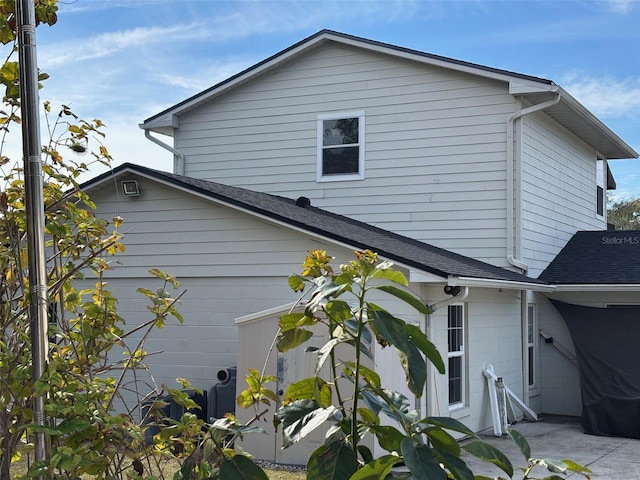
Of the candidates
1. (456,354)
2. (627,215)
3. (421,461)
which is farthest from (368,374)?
(627,215)

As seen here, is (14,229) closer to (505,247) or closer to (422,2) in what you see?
(422,2)

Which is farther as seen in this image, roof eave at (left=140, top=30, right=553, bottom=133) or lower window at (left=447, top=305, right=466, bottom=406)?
roof eave at (left=140, top=30, right=553, bottom=133)

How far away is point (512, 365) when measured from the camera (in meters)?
14.3

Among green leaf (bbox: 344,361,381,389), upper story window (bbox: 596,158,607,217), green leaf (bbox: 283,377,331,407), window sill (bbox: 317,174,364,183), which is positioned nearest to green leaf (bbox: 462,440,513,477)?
green leaf (bbox: 344,361,381,389)

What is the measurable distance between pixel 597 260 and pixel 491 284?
5080 mm

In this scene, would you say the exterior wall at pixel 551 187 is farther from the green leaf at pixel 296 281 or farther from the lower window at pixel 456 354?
the green leaf at pixel 296 281

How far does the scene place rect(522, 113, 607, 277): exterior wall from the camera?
47.5 feet

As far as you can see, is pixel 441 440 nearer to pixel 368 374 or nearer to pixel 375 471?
pixel 375 471

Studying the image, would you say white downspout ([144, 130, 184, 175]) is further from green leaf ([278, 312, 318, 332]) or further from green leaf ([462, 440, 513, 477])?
green leaf ([462, 440, 513, 477])

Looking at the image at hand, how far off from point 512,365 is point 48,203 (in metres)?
11.9

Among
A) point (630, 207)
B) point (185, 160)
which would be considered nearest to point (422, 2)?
point (185, 160)

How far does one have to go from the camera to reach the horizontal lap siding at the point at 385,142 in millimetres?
14180

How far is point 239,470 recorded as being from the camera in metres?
2.38

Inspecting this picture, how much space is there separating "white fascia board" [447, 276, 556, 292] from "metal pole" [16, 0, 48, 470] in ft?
24.7
